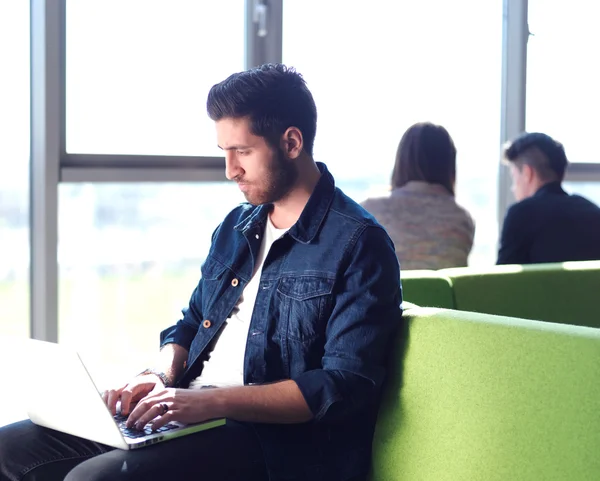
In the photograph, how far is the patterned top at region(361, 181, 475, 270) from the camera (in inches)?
128

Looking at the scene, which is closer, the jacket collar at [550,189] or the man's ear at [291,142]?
the man's ear at [291,142]

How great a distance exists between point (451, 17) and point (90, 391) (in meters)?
3.60

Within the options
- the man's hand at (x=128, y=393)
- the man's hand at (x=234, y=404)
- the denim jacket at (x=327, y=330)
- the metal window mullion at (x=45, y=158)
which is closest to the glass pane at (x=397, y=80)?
the metal window mullion at (x=45, y=158)

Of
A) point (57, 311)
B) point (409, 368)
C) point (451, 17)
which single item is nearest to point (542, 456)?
point (409, 368)

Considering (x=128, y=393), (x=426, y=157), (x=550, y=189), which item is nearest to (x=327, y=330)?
(x=128, y=393)

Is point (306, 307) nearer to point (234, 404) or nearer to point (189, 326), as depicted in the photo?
point (234, 404)

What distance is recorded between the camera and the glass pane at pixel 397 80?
4215 millimetres

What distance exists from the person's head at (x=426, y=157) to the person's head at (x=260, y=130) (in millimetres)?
1478

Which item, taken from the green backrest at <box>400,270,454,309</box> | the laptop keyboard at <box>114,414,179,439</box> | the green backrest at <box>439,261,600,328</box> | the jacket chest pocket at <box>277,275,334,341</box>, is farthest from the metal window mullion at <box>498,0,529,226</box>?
the laptop keyboard at <box>114,414,179,439</box>

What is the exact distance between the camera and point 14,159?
11.0 ft

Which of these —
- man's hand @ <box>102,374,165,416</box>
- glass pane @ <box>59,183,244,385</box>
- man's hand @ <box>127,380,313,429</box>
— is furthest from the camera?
glass pane @ <box>59,183,244,385</box>

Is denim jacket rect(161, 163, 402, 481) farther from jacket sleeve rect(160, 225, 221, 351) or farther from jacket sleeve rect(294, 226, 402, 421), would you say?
jacket sleeve rect(160, 225, 221, 351)

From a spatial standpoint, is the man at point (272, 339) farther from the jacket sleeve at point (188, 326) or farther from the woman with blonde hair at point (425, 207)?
the woman with blonde hair at point (425, 207)

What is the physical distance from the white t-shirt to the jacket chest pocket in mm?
123
